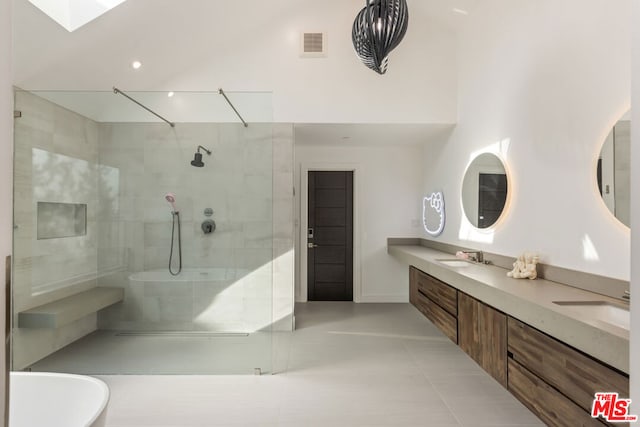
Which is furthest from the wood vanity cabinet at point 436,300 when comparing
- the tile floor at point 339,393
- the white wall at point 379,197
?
the white wall at point 379,197

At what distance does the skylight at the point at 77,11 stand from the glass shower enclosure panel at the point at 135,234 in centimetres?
56

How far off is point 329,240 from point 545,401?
12.8 feet

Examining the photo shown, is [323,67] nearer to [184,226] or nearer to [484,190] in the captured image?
[484,190]

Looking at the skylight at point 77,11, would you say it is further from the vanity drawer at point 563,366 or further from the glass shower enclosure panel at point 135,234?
the vanity drawer at point 563,366

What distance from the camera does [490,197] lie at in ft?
11.8

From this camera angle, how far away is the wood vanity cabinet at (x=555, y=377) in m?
1.69

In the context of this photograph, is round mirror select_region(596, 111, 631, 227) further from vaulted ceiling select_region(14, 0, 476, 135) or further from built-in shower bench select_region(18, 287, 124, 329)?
built-in shower bench select_region(18, 287, 124, 329)

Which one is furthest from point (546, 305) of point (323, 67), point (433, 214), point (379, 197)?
point (379, 197)

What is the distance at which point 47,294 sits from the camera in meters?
3.14

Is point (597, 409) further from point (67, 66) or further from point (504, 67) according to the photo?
point (67, 66)

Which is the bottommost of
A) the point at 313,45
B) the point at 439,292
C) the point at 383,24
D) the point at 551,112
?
the point at 439,292

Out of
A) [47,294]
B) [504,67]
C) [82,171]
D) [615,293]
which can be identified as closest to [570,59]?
[504,67]

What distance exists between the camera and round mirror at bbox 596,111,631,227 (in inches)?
83.0

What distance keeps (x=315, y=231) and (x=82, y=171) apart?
324 cm
